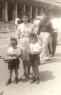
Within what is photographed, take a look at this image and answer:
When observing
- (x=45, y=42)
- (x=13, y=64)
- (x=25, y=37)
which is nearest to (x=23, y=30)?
(x=25, y=37)

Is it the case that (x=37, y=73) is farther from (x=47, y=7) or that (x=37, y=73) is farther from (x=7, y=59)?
(x=47, y=7)

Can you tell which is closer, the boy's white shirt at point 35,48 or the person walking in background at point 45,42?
the boy's white shirt at point 35,48

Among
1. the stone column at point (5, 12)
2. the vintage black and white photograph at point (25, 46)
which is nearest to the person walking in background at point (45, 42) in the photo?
the vintage black and white photograph at point (25, 46)

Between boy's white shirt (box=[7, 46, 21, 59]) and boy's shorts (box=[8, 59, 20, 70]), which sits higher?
boy's white shirt (box=[7, 46, 21, 59])

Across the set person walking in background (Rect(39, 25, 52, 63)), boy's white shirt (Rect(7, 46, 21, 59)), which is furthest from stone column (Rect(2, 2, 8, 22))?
person walking in background (Rect(39, 25, 52, 63))

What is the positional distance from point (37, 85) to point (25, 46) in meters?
0.16

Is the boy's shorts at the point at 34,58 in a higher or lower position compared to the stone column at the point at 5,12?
lower

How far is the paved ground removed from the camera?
1.55 meters

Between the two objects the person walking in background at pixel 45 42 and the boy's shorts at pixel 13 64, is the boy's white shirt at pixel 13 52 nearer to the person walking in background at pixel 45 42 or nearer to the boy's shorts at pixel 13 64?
the boy's shorts at pixel 13 64

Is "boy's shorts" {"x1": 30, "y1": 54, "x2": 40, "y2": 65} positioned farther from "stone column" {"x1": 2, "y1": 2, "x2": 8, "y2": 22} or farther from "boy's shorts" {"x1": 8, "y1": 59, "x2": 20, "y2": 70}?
"stone column" {"x1": 2, "y1": 2, "x2": 8, "y2": 22}

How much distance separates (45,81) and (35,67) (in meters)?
0.07

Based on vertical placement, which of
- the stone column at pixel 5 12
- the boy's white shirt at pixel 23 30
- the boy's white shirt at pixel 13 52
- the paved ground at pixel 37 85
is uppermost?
the stone column at pixel 5 12

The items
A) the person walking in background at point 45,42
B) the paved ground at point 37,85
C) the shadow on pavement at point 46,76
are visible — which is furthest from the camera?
the person walking in background at point 45,42

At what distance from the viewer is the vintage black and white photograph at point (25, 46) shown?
5.18 feet
